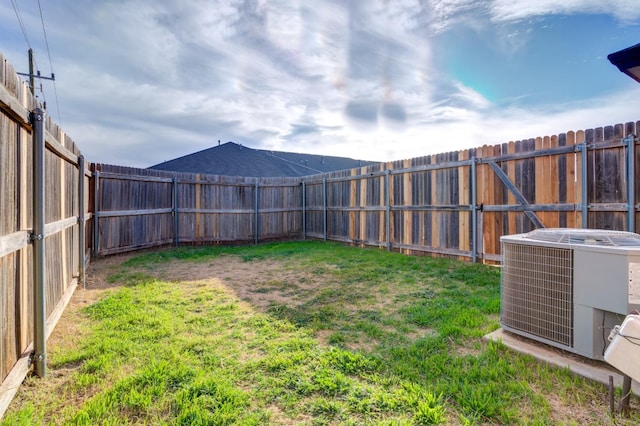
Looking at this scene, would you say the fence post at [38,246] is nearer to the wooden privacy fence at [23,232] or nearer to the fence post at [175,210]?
the wooden privacy fence at [23,232]

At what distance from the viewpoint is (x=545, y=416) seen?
60.1 inches

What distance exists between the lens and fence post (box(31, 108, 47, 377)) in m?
1.95

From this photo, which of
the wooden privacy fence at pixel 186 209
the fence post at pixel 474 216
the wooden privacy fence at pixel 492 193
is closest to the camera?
the wooden privacy fence at pixel 492 193

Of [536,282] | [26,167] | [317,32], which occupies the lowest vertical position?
[536,282]

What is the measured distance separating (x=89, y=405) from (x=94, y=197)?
5.93 m

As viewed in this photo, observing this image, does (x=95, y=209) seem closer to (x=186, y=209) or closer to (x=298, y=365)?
(x=186, y=209)

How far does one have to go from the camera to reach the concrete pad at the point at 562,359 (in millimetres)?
1780

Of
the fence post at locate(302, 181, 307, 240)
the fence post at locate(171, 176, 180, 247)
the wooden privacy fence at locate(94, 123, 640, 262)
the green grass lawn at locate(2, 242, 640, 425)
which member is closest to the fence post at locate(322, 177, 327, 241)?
the wooden privacy fence at locate(94, 123, 640, 262)

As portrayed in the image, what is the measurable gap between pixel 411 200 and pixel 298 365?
5.21 metres

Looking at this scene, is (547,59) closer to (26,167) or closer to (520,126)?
(520,126)

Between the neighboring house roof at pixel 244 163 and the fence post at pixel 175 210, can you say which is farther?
the neighboring house roof at pixel 244 163

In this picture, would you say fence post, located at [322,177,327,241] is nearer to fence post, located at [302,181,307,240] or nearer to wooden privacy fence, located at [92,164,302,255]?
fence post, located at [302,181,307,240]

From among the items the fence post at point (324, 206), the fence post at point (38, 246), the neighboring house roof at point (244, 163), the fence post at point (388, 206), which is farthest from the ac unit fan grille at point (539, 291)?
the neighboring house roof at point (244, 163)

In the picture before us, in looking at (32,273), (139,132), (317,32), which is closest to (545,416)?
(32,273)
